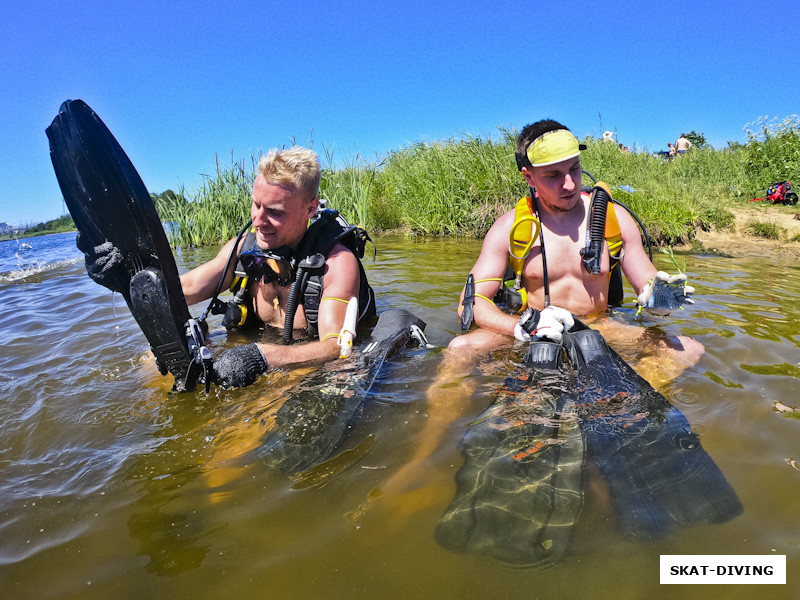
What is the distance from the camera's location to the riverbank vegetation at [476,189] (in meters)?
8.41

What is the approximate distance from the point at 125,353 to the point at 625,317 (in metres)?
3.82

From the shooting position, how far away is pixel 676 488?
1.72 metres

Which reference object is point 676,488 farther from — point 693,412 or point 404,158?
point 404,158

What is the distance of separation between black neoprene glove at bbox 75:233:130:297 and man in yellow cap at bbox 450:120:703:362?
6.54 ft

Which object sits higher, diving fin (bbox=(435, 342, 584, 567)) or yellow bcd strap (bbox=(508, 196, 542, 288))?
yellow bcd strap (bbox=(508, 196, 542, 288))

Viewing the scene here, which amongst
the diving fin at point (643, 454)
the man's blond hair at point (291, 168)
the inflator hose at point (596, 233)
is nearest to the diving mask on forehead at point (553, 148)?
the inflator hose at point (596, 233)

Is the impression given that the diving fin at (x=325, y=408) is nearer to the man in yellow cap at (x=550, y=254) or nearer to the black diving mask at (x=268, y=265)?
the man in yellow cap at (x=550, y=254)

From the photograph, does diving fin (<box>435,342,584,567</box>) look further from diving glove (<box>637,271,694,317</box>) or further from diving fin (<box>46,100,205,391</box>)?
diving fin (<box>46,100,205,391</box>)

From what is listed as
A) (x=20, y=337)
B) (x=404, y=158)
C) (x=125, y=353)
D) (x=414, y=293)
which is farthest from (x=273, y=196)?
(x=404, y=158)

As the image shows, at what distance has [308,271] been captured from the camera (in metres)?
3.27

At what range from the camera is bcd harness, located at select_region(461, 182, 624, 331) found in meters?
3.40

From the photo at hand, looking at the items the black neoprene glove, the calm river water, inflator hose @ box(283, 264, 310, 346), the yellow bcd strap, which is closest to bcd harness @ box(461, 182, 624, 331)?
the yellow bcd strap

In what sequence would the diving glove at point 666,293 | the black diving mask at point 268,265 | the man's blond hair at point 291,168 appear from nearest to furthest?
the diving glove at point 666,293 < the man's blond hair at point 291,168 < the black diving mask at point 268,265

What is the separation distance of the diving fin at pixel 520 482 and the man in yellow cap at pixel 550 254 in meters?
0.97
